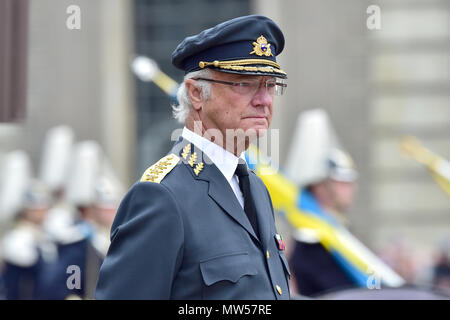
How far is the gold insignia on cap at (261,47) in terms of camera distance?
8.30ft

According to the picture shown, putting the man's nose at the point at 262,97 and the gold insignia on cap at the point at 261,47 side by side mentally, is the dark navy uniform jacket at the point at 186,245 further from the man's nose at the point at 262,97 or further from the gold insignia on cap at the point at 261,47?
the gold insignia on cap at the point at 261,47

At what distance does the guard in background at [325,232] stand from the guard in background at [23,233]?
2.30 metres

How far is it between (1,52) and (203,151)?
0.87m

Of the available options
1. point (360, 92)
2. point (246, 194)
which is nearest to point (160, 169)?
point (246, 194)

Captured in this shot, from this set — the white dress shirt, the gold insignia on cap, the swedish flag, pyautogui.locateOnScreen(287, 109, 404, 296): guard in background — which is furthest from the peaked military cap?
pyautogui.locateOnScreen(287, 109, 404, 296): guard in background

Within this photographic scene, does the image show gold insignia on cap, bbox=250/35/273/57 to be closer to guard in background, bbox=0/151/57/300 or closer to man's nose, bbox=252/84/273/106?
man's nose, bbox=252/84/273/106

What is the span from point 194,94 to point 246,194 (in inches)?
13.3

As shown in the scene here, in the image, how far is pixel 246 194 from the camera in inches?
101

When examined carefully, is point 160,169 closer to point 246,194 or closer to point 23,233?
point 246,194


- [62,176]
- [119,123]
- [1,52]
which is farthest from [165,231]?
[119,123]

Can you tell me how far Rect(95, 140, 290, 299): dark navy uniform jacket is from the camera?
221 centimetres

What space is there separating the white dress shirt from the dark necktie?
0.02m

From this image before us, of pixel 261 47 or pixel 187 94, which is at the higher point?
pixel 261 47
